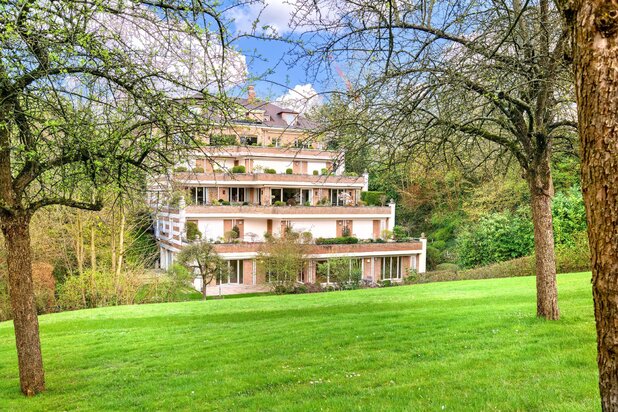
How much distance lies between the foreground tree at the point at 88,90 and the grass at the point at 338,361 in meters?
1.42

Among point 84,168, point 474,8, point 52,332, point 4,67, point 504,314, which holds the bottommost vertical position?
point 52,332

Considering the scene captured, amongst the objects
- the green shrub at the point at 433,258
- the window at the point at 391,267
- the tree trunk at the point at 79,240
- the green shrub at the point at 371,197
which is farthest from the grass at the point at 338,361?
the green shrub at the point at 371,197

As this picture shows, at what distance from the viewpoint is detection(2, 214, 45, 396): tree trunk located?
549cm

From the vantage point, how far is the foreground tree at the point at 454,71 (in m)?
5.30

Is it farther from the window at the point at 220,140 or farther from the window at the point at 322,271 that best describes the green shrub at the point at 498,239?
the window at the point at 220,140

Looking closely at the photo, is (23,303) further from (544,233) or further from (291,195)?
(291,195)

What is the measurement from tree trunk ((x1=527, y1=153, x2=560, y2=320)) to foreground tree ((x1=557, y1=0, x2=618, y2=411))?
203 inches

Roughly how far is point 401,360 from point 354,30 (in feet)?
13.8

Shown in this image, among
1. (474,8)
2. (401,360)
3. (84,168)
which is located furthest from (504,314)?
(84,168)

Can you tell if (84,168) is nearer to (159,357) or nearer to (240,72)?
(240,72)

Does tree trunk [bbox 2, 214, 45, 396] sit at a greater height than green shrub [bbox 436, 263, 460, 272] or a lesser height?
greater

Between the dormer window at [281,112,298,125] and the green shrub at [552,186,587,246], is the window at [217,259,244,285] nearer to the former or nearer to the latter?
the dormer window at [281,112,298,125]

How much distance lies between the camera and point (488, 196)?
82.0 ft

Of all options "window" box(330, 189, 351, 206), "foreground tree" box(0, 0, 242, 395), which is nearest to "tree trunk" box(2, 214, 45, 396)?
"foreground tree" box(0, 0, 242, 395)
